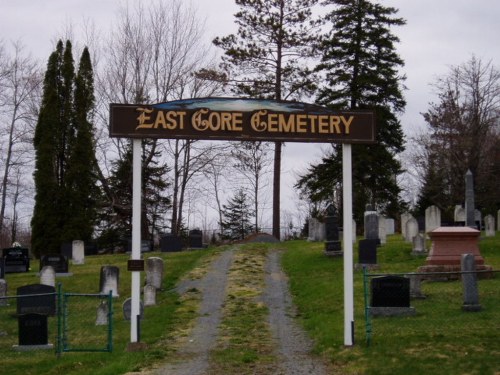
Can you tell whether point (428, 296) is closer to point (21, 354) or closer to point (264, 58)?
point (21, 354)

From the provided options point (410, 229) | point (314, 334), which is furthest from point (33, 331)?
point (410, 229)

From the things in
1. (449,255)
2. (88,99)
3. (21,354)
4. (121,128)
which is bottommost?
(21,354)

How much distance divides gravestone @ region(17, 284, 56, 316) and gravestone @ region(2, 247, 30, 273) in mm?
11836

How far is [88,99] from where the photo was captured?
3969 cm

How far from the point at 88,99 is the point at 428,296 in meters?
27.5

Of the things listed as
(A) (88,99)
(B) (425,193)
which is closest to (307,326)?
(A) (88,99)

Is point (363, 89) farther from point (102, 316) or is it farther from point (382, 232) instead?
point (102, 316)

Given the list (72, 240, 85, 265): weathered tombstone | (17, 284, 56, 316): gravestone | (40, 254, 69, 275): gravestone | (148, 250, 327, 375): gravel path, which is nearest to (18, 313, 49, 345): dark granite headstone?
(17, 284, 56, 316): gravestone

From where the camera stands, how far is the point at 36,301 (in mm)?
16859

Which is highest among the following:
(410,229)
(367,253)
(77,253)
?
(410,229)

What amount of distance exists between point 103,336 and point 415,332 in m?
6.25

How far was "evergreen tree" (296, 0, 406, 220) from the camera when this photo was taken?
41062 millimetres

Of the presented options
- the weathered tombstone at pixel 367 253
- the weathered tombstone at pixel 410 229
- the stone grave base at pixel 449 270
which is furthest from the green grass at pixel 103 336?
the weathered tombstone at pixel 410 229

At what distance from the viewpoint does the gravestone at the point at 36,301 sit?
16.3 meters
